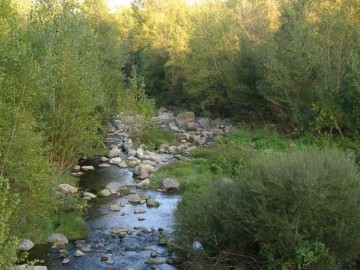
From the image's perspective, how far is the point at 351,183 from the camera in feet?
31.0

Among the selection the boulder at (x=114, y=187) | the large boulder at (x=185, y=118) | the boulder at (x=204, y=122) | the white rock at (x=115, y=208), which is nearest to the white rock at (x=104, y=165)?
the boulder at (x=114, y=187)

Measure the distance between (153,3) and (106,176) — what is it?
123ft

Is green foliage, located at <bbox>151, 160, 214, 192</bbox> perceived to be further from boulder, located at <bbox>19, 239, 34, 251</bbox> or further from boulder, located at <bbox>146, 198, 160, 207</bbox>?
boulder, located at <bbox>19, 239, 34, 251</bbox>

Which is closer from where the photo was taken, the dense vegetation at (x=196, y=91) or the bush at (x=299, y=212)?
the bush at (x=299, y=212)

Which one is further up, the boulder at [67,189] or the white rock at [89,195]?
the boulder at [67,189]

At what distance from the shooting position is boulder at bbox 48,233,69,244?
13.2 metres

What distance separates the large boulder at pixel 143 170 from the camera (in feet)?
68.7

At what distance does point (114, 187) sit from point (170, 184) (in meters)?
2.37

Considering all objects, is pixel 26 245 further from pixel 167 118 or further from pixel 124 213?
pixel 167 118

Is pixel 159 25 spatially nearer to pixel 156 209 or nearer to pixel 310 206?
pixel 156 209

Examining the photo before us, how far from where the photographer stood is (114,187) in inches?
732

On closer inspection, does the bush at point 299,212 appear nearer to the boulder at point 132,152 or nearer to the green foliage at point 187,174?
the green foliage at point 187,174

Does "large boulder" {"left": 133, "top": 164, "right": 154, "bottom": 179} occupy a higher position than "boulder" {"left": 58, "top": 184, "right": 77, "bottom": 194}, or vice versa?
"boulder" {"left": 58, "top": 184, "right": 77, "bottom": 194}

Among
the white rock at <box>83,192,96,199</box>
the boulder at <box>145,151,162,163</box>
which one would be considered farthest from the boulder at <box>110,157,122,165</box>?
the white rock at <box>83,192,96,199</box>
